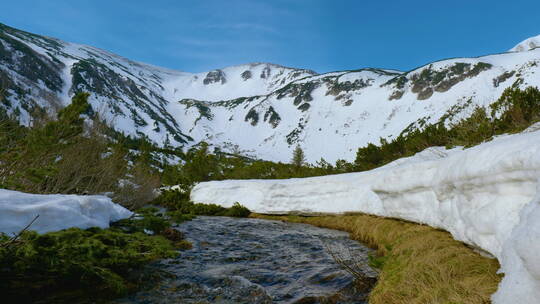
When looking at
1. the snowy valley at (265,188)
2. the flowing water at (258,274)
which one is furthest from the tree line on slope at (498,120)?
the flowing water at (258,274)

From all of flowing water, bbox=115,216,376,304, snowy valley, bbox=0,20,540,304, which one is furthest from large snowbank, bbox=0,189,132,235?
flowing water, bbox=115,216,376,304

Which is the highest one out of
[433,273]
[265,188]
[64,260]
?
[265,188]

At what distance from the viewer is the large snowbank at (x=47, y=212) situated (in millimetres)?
3705

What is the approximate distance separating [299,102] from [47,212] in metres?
123

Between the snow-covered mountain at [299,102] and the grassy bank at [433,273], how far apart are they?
55546 millimetres

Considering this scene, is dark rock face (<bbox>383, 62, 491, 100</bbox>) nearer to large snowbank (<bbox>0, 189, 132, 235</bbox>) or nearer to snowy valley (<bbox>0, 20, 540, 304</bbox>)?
snowy valley (<bbox>0, 20, 540, 304</bbox>)

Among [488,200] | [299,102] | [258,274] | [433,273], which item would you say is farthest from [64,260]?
[299,102]

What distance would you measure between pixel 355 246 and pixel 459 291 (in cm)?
525

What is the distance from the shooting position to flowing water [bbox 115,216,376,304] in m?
4.77

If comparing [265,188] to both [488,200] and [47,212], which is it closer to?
[488,200]

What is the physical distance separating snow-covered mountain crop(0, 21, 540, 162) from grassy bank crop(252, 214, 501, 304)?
182 ft

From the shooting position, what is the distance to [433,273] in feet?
13.7

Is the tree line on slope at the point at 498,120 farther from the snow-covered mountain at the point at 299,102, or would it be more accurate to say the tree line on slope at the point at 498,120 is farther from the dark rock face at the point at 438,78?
the dark rock face at the point at 438,78

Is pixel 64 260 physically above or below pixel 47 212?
below
